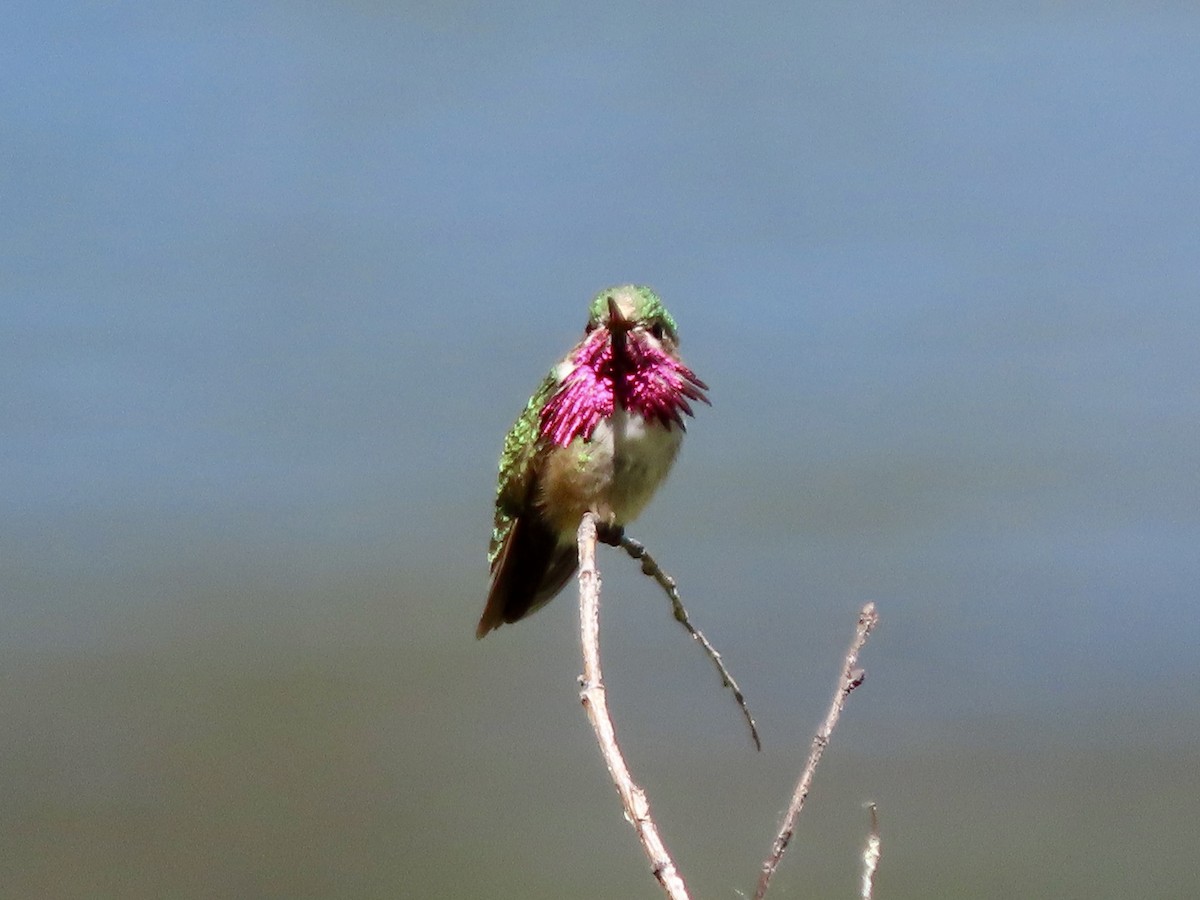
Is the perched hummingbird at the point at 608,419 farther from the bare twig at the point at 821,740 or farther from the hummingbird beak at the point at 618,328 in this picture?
the bare twig at the point at 821,740

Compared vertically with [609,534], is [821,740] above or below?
below

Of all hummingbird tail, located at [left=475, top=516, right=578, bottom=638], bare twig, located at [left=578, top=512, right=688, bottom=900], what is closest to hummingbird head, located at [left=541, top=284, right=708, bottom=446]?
hummingbird tail, located at [left=475, top=516, right=578, bottom=638]

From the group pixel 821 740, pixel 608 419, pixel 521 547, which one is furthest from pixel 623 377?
pixel 821 740

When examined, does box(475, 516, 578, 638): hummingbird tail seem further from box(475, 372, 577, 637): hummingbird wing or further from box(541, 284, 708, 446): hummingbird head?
box(541, 284, 708, 446): hummingbird head

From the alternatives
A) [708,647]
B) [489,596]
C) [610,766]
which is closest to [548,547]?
[489,596]

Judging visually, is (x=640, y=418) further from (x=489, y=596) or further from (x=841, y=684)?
(x=841, y=684)

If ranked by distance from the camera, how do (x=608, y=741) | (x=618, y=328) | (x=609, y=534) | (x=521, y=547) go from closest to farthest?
1. (x=608, y=741)
2. (x=618, y=328)
3. (x=609, y=534)
4. (x=521, y=547)

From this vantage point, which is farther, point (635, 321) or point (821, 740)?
point (635, 321)

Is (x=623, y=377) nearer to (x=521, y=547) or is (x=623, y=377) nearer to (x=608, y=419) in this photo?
(x=608, y=419)
